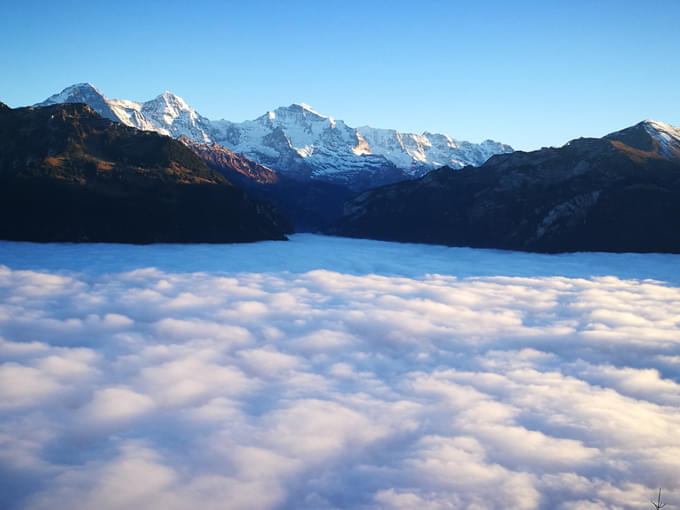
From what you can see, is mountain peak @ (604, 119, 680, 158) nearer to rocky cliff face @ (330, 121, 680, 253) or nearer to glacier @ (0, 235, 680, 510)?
rocky cliff face @ (330, 121, 680, 253)

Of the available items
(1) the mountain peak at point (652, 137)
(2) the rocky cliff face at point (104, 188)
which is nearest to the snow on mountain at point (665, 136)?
(1) the mountain peak at point (652, 137)

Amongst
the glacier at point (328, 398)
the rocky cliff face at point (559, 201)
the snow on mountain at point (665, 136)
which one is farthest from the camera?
the snow on mountain at point (665, 136)

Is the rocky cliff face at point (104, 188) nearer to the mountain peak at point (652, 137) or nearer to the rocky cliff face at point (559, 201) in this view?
the rocky cliff face at point (559, 201)

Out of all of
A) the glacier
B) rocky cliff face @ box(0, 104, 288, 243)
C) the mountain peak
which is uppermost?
the mountain peak

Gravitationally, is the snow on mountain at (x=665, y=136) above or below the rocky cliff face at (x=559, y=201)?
above

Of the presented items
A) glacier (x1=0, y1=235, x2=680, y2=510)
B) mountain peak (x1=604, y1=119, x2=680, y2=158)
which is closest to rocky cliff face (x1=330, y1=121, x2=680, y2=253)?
mountain peak (x1=604, y1=119, x2=680, y2=158)

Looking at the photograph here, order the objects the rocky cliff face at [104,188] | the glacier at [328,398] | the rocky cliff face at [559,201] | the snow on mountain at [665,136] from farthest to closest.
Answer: the snow on mountain at [665,136], the rocky cliff face at [559,201], the rocky cliff face at [104,188], the glacier at [328,398]
